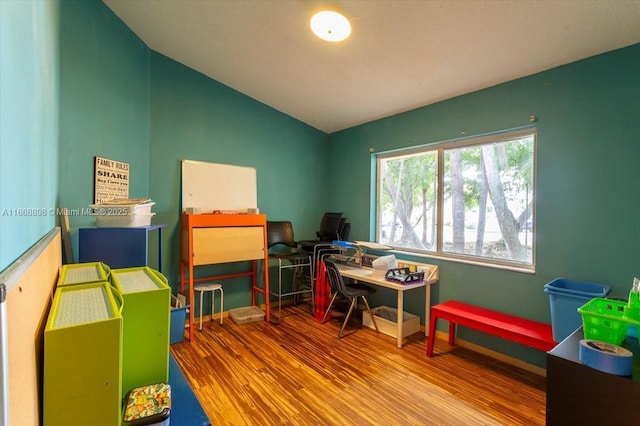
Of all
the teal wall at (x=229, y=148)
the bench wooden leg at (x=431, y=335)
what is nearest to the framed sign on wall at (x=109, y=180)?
the teal wall at (x=229, y=148)

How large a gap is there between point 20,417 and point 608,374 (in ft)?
6.05

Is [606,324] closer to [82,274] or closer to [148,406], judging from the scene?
[148,406]

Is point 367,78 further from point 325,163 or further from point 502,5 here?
point 325,163

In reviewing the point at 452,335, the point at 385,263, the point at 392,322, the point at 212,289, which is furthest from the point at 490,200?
the point at 212,289

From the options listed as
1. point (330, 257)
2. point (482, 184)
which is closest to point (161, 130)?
point (330, 257)

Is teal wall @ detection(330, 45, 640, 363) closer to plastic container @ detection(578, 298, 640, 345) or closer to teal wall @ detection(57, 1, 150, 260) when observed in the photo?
plastic container @ detection(578, 298, 640, 345)

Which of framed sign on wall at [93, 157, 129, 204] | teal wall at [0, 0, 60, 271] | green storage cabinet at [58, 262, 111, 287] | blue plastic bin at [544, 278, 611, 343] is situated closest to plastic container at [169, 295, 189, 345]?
framed sign on wall at [93, 157, 129, 204]

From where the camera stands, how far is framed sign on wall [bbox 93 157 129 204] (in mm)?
2389

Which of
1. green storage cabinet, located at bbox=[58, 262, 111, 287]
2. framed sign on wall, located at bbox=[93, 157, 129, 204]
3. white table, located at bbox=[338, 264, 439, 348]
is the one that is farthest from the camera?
white table, located at bbox=[338, 264, 439, 348]

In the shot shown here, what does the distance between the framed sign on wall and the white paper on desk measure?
9.02 feet

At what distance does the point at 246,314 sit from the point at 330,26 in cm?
315

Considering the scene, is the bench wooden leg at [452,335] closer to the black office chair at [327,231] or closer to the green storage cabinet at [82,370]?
the black office chair at [327,231]

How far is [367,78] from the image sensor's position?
9.64ft

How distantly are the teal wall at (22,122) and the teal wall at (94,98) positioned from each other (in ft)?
2.39
